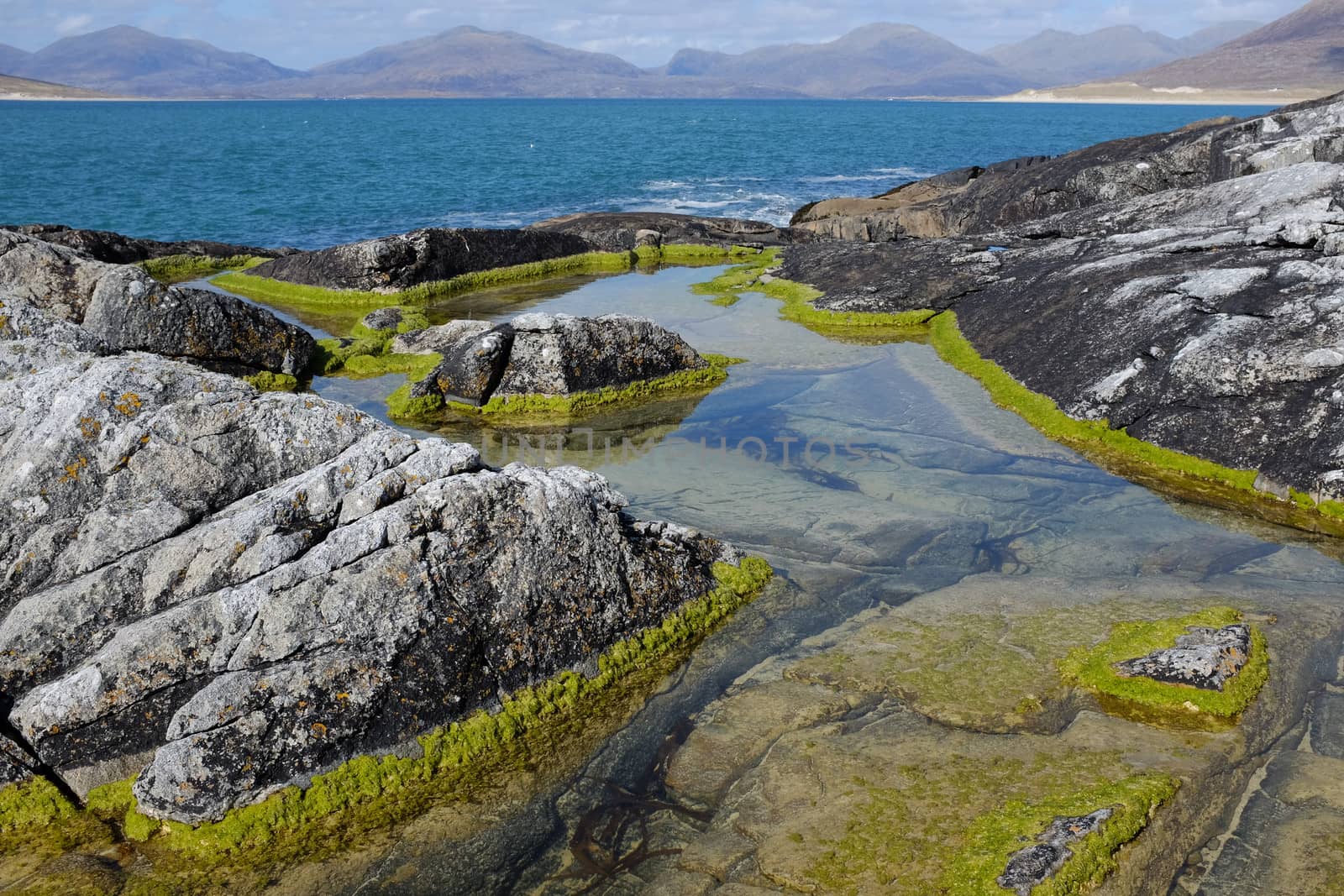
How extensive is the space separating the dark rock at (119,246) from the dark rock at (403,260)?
551cm

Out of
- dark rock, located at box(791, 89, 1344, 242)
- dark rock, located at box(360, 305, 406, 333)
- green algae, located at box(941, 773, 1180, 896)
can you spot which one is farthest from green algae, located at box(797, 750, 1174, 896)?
dark rock, located at box(791, 89, 1344, 242)

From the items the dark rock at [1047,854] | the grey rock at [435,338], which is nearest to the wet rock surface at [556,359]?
the grey rock at [435,338]

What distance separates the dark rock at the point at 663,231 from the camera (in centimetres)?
4219

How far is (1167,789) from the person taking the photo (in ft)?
25.6

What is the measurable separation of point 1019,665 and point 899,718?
1711 mm

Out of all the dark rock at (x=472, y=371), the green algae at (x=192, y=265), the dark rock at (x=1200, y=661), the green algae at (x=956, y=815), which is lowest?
the green algae at (x=956, y=815)

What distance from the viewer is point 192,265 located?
3809 cm

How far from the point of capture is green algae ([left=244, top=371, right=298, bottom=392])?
21625 millimetres

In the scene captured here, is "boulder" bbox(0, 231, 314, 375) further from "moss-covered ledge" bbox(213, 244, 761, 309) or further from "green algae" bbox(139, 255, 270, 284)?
"green algae" bbox(139, 255, 270, 284)

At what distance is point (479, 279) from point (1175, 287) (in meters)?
23.6

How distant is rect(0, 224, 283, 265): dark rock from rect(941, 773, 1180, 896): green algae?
36.4 metres

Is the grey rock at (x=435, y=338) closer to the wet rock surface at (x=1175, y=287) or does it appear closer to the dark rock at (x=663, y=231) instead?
the wet rock surface at (x=1175, y=287)

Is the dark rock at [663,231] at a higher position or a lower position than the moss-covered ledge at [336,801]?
higher

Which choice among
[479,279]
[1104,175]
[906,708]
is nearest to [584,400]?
[906,708]
